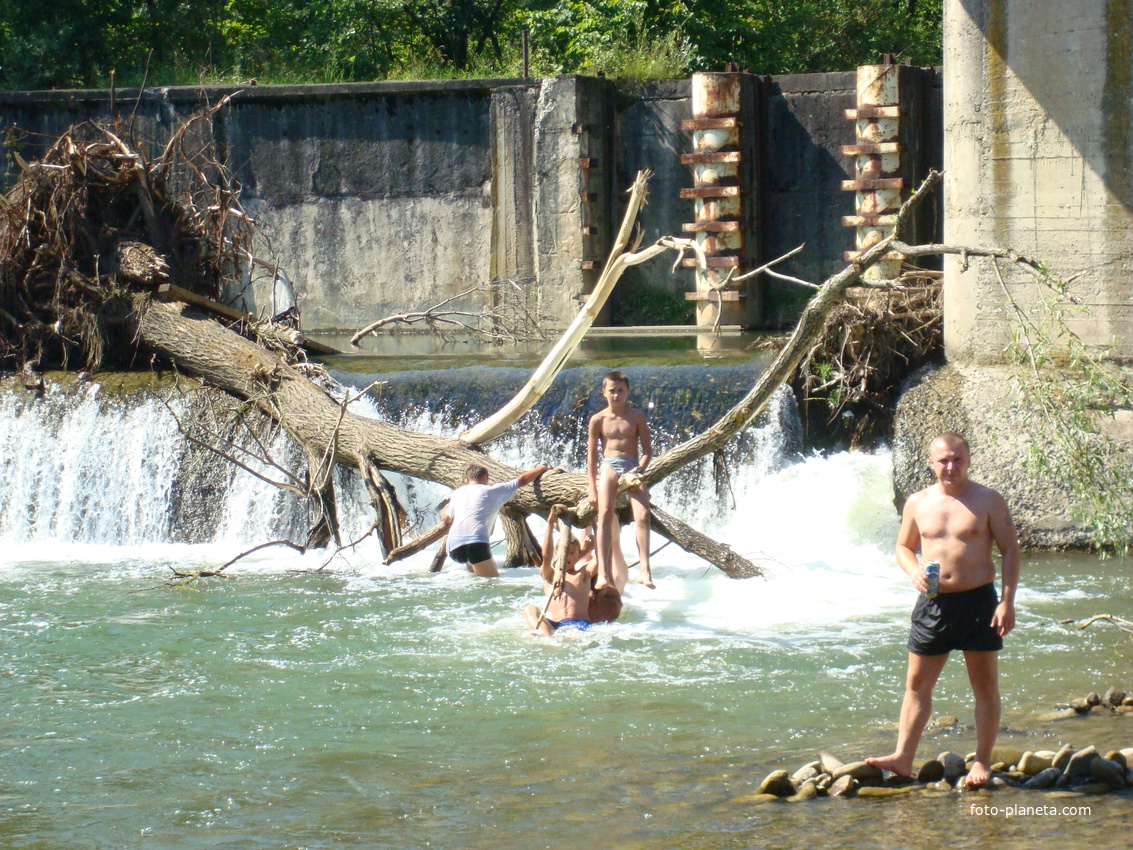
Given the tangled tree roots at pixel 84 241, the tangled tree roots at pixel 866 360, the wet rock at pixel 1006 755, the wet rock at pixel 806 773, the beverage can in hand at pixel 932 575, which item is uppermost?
the tangled tree roots at pixel 84 241

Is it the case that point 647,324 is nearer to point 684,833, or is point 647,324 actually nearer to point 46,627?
point 46,627

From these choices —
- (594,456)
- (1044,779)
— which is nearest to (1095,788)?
(1044,779)

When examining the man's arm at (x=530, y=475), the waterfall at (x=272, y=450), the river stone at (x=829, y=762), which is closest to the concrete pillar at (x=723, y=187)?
the waterfall at (x=272, y=450)

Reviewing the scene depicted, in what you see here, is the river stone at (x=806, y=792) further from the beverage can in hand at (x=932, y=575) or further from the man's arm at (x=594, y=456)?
the man's arm at (x=594, y=456)

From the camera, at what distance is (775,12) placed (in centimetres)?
2320

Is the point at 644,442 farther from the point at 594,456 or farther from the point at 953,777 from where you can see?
the point at 953,777

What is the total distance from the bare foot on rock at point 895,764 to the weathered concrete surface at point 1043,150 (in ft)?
21.0

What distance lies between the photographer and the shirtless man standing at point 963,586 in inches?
218

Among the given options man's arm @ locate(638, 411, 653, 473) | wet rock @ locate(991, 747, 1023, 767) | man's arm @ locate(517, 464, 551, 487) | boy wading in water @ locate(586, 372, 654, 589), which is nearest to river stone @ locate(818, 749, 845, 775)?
wet rock @ locate(991, 747, 1023, 767)

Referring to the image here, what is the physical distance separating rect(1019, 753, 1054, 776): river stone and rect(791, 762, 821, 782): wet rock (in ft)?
2.71

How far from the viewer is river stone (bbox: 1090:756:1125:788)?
557 centimetres

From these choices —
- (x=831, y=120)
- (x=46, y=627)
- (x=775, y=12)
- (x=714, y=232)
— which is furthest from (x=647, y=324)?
(x=46, y=627)

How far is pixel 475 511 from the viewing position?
9.94 metres

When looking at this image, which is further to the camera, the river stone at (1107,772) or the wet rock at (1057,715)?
the wet rock at (1057,715)
